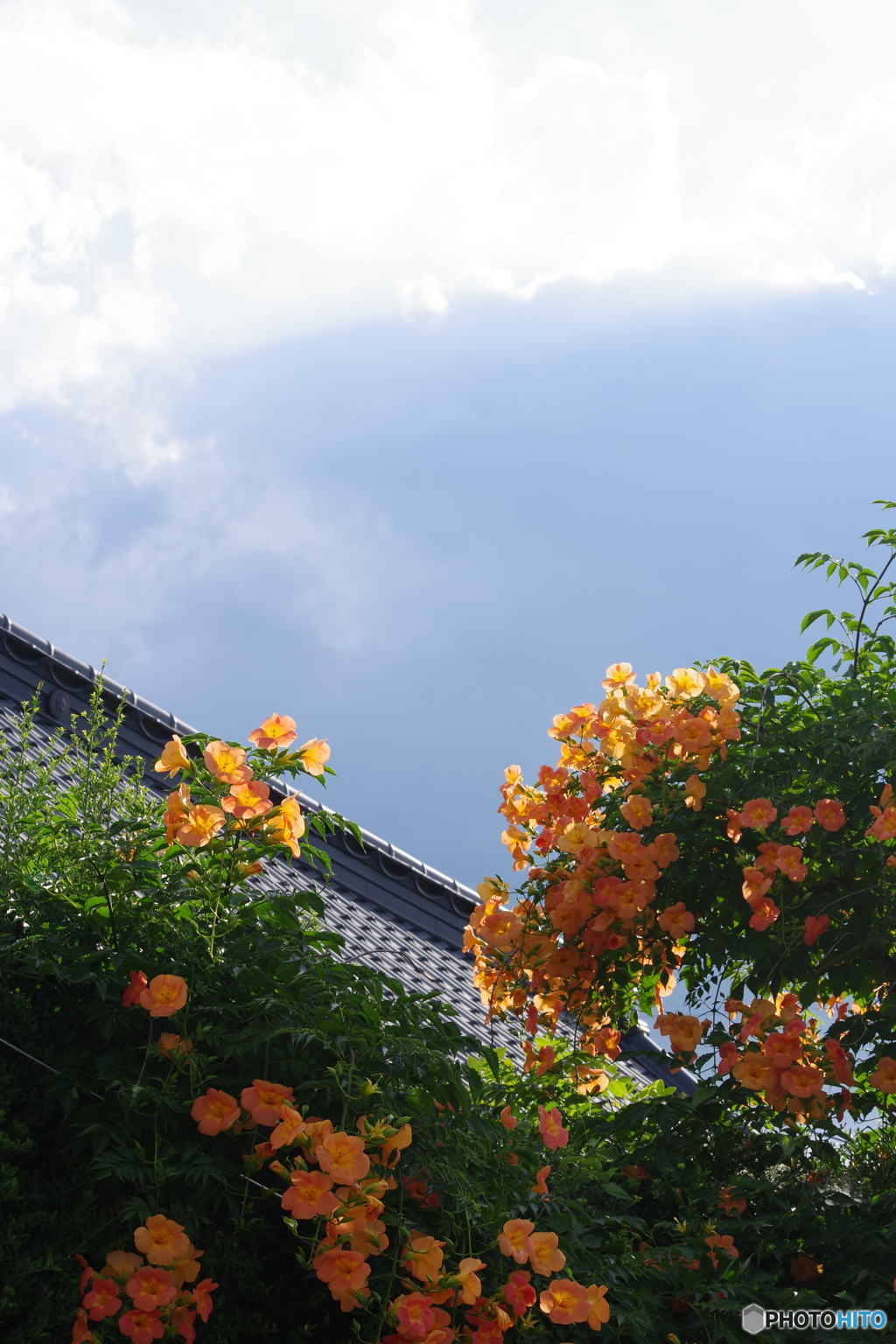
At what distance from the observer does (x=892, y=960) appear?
3049mm

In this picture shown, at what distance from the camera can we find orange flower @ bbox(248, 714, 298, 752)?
2.30 meters

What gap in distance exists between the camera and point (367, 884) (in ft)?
22.5

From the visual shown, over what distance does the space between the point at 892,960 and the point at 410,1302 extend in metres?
A: 1.88

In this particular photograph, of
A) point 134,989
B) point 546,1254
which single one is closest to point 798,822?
point 546,1254

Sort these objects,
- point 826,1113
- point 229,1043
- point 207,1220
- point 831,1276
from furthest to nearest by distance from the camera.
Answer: point 826,1113 < point 831,1276 < point 229,1043 < point 207,1220

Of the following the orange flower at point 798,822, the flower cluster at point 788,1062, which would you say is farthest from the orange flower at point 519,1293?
the orange flower at point 798,822

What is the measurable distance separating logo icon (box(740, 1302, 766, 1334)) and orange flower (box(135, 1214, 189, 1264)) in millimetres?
1312

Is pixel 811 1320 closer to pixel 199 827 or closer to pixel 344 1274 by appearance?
pixel 344 1274

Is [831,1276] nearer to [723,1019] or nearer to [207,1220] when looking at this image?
[723,1019]

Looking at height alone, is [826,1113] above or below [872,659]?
below

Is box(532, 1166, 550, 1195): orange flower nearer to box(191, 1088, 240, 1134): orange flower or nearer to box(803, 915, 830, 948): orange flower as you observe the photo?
box(191, 1088, 240, 1134): orange flower

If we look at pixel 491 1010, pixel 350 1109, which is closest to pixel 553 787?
pixel 491 1010

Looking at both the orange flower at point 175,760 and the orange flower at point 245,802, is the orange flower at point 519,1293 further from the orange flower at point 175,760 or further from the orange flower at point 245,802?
the orange flower at point 175,760

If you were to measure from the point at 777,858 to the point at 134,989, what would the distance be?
1770 mm
